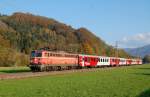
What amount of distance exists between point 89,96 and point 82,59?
52289 mm

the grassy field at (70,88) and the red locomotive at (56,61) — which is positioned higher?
the red locomotive at (56,61)

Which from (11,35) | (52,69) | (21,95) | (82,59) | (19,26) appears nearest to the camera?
(21,95)

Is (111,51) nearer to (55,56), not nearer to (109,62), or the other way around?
(109,62)

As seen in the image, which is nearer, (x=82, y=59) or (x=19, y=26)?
(x=82, y=59)

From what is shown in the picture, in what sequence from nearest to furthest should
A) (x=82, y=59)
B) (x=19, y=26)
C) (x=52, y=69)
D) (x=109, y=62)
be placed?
1. (x=52, y=69)
2. (x=82, y=59)
3. (x=109, y=62)
4. (x=19, y=26)

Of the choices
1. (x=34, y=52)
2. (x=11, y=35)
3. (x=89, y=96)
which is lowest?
(x=89, y=96)

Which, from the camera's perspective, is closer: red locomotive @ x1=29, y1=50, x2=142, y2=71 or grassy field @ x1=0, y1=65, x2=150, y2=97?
grassy field @ x1=0, y1=65, x2=150, y2=97

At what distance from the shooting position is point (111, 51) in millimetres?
199500

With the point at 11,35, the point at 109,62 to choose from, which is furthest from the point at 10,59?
the point at 11,35

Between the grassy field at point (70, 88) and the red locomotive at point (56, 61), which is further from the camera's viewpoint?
the red locomotive at point (56, 61)

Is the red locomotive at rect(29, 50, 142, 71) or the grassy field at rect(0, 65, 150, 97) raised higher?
the red locomotive at rect(29, 50, 142, 71)

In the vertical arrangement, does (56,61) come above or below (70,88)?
above

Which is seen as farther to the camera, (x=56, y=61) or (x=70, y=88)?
(x=56, y=61)

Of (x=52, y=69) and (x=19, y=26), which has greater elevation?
(x=19, y=26)
